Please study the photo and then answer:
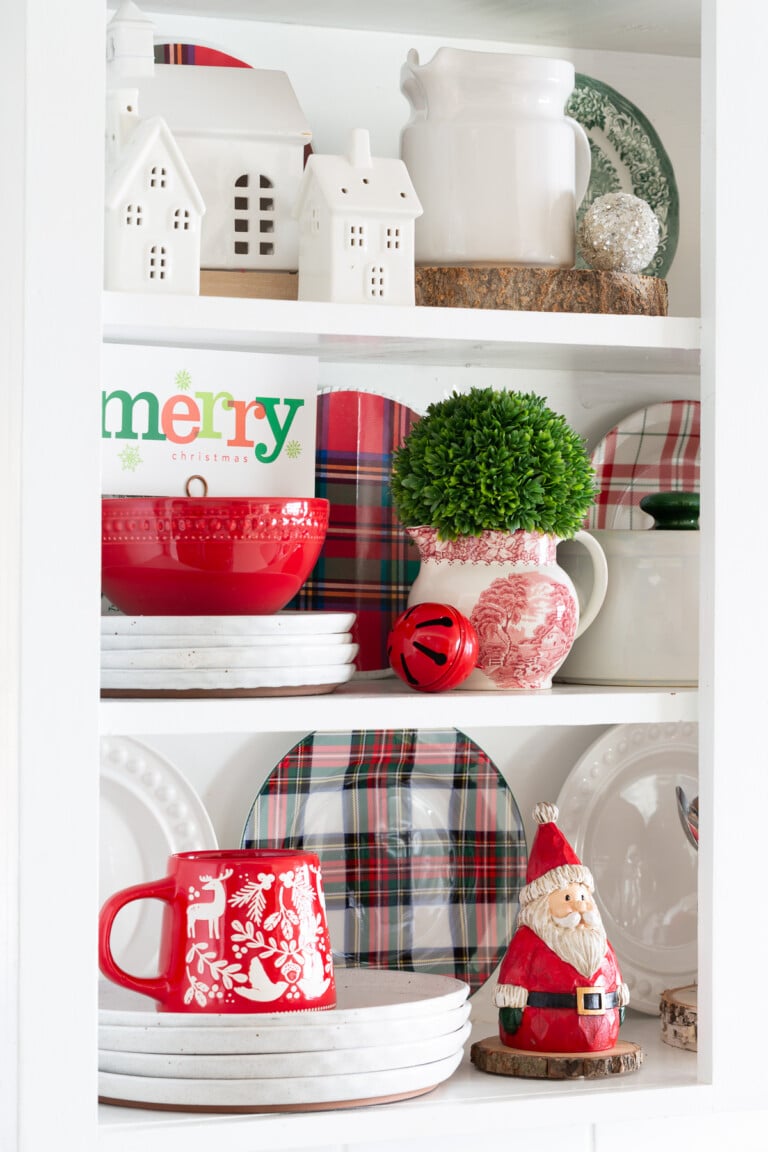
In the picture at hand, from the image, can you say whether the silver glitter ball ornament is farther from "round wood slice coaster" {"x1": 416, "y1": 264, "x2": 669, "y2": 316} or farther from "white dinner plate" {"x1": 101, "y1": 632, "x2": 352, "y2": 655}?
"white dinner plate" {"x1": 101, "y1": 632, "x2": 352, "y2": 655}

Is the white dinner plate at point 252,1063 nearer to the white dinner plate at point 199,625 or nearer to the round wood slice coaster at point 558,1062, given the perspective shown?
the round wood slice coaster at point 558,1062

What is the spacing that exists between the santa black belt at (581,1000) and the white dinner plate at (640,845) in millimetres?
190

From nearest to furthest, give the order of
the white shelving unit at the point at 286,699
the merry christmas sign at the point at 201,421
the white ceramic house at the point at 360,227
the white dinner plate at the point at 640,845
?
the white shelving unit at the point at 286,699
the white ceramic house at the point at 360,227
the merry christmas sign at the point at 201,421
the white dinner plate at the point at 640,845

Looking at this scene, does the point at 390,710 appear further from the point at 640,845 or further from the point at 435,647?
the point at 640,845

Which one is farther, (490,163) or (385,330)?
(490,163)

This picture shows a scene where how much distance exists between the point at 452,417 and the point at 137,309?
24 centimetres

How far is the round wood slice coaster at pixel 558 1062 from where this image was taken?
3.10 feet

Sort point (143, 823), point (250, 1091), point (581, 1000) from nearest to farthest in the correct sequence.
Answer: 1. point (250, 1091)
2. point (581, 1000)
3. point (143, 823)

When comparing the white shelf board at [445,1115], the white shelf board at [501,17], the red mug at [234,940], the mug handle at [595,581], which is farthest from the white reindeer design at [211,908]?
the white shelf board at [501,17]

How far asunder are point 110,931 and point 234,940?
0.27 feet

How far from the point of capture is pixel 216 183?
99 cm

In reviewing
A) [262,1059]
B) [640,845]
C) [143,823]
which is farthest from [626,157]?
[262,1059]

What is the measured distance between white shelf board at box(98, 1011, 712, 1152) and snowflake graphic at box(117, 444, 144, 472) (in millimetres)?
447

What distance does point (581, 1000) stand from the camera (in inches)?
37.9
